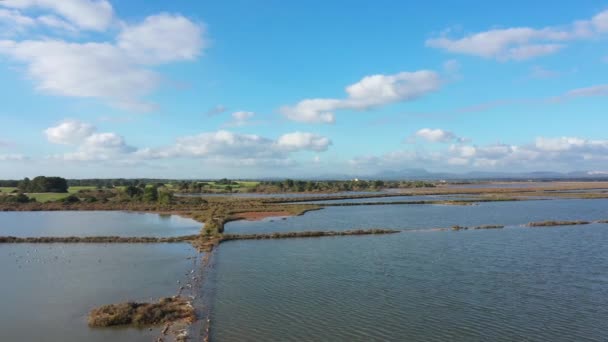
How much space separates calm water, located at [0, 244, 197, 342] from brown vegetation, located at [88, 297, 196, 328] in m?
0.48

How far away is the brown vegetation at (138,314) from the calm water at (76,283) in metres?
0.48

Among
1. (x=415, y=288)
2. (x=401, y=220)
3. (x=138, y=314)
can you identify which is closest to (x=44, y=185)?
(x=401, y=220)

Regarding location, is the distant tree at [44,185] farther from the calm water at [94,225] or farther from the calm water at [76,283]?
the calm water at [76,283]

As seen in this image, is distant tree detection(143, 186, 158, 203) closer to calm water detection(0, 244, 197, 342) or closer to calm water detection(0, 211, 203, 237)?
calm water detection(0, 211, 203, 237)

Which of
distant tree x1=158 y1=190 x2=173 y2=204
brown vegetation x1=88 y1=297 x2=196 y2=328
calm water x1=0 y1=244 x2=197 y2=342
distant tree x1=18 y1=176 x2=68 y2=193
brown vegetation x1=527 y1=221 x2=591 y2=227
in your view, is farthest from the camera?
distant tree x1=18 y1=176 x2=68 y2=193

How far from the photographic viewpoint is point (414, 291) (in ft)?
63.6

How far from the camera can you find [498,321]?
15.6 meters

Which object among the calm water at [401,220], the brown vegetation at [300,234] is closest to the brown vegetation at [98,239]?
the brown vegetation at [300,234]

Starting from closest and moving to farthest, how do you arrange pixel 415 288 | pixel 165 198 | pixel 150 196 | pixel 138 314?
pixel 138 314 → pixel 415 288 → pixel 165 198 → pixel 150 196

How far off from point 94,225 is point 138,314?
34.9 m

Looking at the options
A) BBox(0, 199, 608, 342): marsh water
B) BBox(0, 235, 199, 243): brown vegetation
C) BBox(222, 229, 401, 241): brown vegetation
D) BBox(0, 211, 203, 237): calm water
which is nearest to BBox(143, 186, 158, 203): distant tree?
BBox(0, 211, 203, 237): calm water

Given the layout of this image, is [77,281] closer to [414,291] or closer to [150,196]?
[414,291]

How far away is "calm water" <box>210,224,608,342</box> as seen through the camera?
14.8 metres

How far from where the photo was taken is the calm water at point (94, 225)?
133 ft
